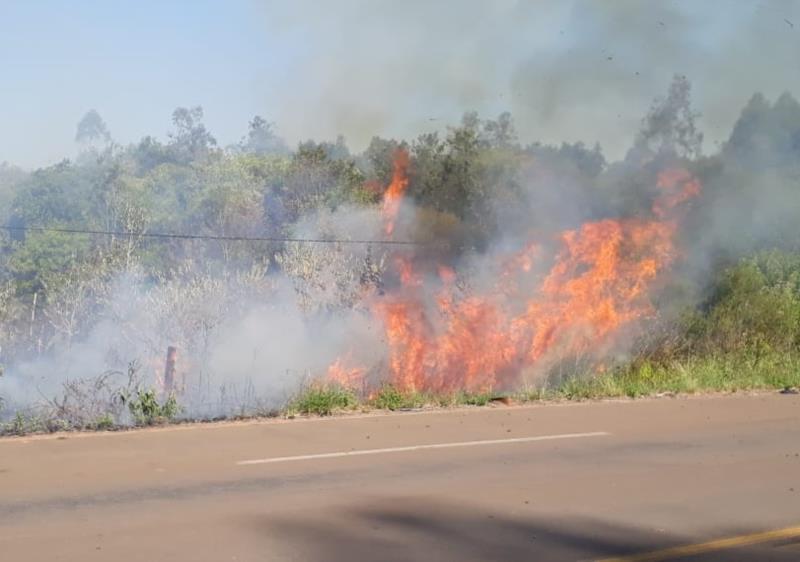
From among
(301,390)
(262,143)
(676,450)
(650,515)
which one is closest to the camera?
(650,515)

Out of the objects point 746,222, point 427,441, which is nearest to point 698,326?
point 746,222

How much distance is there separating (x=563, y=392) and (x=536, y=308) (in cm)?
485

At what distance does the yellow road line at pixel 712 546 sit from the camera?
5.74 metres

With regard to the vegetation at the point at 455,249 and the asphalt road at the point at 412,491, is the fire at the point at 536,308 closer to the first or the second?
the vegetation at the point at 455,249

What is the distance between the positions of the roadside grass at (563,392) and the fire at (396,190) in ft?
20.2

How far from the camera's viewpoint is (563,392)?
13.7 metres

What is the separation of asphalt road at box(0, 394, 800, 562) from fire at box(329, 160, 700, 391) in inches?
256

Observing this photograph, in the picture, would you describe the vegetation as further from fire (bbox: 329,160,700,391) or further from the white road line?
the white road line

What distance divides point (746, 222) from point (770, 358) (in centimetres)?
475

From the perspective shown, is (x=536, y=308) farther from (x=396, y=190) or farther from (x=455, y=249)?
(x=396, y=190)

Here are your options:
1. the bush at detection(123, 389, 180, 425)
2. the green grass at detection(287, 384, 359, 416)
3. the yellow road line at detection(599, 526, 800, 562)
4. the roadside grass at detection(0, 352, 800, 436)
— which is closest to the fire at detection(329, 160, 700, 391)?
the roadside grass at detection(0, 352, 800, 436)

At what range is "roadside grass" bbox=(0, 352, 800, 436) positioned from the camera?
10992 millimetres

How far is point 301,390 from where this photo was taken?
41.8 ft

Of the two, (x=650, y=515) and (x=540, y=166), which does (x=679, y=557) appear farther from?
(x=540, y=166)
